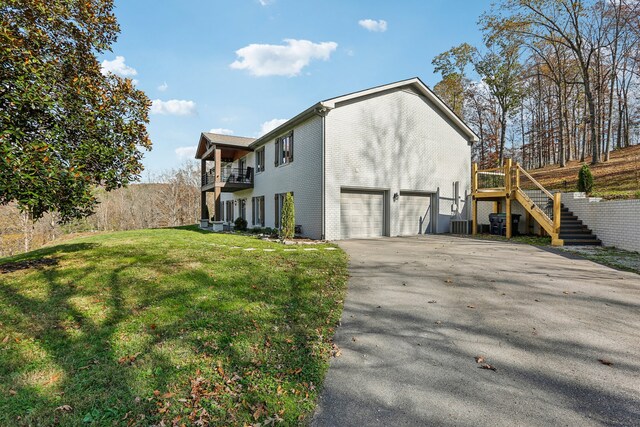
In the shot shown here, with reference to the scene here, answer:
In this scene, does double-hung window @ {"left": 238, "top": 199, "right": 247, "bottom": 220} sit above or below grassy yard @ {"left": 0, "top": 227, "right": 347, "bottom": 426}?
above

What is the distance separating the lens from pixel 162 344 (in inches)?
134

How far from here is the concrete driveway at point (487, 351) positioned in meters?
2.45

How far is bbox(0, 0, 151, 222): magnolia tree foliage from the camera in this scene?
5.42 m

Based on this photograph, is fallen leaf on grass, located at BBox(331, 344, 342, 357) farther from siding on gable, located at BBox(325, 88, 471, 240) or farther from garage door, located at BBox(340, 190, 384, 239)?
garage door, located at BBox(340, 190, 384, 239)

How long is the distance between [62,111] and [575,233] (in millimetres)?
16095

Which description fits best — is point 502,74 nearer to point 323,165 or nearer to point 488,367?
point 323,165

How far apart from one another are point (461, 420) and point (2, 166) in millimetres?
7374

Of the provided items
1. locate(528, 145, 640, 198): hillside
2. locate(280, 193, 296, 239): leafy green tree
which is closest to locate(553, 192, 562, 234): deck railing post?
locate(528, 145, 640, 198): hillside

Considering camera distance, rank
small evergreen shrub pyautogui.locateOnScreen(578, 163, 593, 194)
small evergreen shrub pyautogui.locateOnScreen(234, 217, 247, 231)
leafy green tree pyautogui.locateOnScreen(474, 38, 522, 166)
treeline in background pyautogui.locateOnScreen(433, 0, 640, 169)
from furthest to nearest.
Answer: leafy green tree pyautogui.locateOnScreen(474, 38, 522, 166), treeline in background pyautogui.locateOnScreen(433, 0, 640, 169), small evergreen shrub pyautogui.locateOnScreen(234, 217, 247, 231), small evergreen shrub pyautogui.locateOnScreen(578, 163, 593, 194)

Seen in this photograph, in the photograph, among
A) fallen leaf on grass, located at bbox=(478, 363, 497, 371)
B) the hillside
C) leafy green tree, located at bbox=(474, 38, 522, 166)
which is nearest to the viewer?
fallen leaf on grass, located at bbox=(478, 363, 497, 371)

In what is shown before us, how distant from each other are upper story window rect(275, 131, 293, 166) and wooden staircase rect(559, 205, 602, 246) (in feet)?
38.7

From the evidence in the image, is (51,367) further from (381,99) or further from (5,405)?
(381,99)

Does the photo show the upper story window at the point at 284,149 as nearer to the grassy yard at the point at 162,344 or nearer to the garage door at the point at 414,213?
the garage door at the point at 414,213

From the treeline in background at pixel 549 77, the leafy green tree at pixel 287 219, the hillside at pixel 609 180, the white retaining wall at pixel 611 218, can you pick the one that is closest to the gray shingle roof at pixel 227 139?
the leafy green tree at pixel 287 219
